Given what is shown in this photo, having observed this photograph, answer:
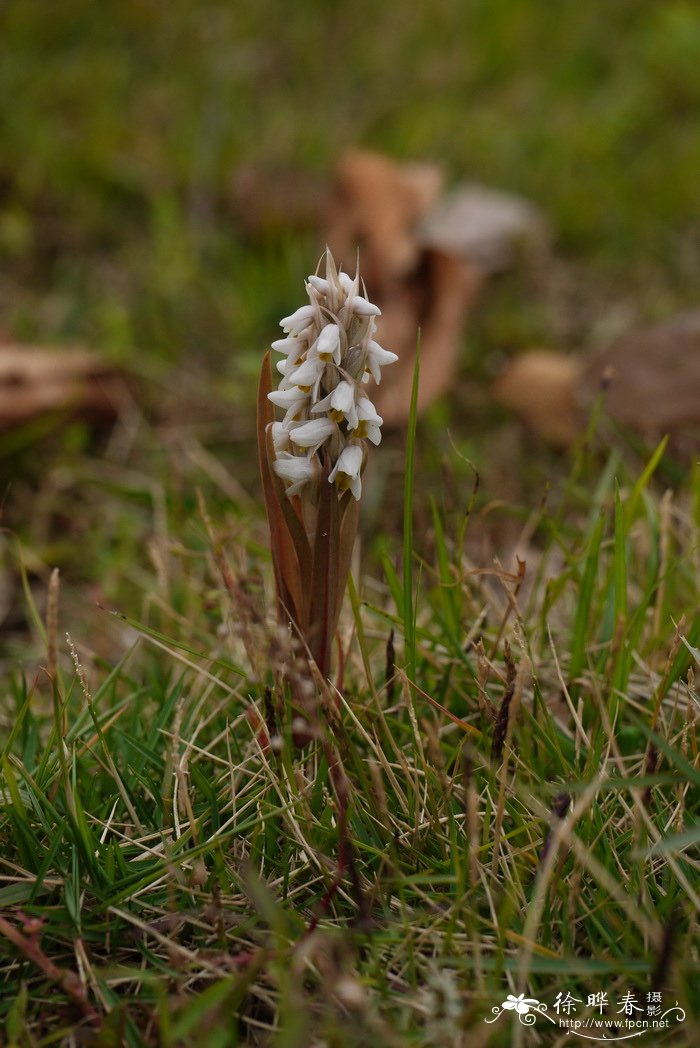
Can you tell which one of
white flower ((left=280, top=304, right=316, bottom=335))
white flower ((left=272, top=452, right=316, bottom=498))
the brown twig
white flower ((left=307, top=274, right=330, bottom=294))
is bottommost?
the brown twig

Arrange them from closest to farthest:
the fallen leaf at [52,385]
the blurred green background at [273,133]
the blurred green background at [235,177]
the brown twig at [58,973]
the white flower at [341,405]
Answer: the brown twig at [58,973] < the white flower at [341,405] < the fallen leaf at [52,385] < the blurred green background at [235,177] < the blurred green background at [273,133]

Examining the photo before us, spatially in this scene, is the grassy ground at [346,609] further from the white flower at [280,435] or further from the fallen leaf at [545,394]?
the white flower at [280,435]

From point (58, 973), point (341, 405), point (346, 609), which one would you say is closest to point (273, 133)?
point (346, 609)

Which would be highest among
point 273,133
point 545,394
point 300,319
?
point 273,133

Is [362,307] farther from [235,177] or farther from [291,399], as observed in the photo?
[235,177]

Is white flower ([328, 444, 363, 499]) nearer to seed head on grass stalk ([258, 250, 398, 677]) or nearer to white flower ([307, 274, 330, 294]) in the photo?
seed head on grass stalk ([258, 250, 398, 677])

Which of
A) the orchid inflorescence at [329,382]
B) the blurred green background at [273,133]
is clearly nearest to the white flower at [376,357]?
the orchid inflorescence at [329,382]

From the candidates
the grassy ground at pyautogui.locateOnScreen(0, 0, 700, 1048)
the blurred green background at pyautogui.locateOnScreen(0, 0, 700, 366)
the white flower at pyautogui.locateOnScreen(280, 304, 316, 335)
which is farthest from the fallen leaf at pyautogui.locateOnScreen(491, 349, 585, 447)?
the white flower at pyautogui.locateOnScreen(280, 304, 316, 335)

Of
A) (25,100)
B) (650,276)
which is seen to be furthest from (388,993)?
(25,100)
